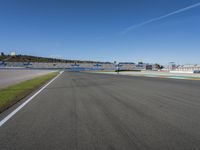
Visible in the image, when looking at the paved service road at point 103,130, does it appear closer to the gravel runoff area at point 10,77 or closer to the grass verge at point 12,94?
the grass verge at point 12,94

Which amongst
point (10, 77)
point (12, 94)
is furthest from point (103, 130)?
point (10, 77)

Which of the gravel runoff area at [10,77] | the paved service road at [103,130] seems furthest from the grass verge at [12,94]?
the gravel runoff area at [10,77]

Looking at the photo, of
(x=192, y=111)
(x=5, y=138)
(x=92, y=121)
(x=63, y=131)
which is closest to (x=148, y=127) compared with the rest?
(x=92, y=121)

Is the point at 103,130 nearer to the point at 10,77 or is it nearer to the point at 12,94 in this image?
the point at 12,94

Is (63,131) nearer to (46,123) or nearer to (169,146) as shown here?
(46,123)

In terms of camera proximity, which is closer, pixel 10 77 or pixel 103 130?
pixel 103 130

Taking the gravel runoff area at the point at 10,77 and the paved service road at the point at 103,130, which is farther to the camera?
the gravel runoff area at the point at 10,77

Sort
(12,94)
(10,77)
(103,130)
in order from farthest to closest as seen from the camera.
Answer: (10,77), (12,94), (103,130)

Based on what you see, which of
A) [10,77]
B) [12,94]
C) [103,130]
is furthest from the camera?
[10,77]

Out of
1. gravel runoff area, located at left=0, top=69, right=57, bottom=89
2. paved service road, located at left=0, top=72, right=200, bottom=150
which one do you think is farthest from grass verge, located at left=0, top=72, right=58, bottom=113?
gravel runoff area, located at left=0, top=69, right=57, bottom=89

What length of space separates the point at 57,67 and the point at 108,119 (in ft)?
408

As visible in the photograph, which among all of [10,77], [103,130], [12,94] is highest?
[103,130]

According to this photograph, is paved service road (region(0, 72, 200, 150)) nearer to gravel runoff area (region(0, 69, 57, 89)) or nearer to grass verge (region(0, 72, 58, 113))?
grass verge (region(0, 72, 58, 113))

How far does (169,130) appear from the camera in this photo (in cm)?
404
